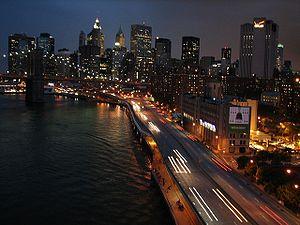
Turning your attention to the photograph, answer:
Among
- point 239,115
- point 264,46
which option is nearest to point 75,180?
point 239,115

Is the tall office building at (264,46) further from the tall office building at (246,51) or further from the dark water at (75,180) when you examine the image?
the dark water at (75,180)

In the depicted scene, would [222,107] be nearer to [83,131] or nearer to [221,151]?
[221,151]

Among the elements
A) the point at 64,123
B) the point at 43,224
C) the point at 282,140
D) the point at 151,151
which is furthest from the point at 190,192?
the point at 64,123

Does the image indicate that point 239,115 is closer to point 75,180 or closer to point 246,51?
point 75,180

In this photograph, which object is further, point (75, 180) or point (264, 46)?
point (264, 46)

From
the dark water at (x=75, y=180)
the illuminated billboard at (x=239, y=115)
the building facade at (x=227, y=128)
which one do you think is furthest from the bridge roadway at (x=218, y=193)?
the illuminated billboard at (x=239, y=115)
